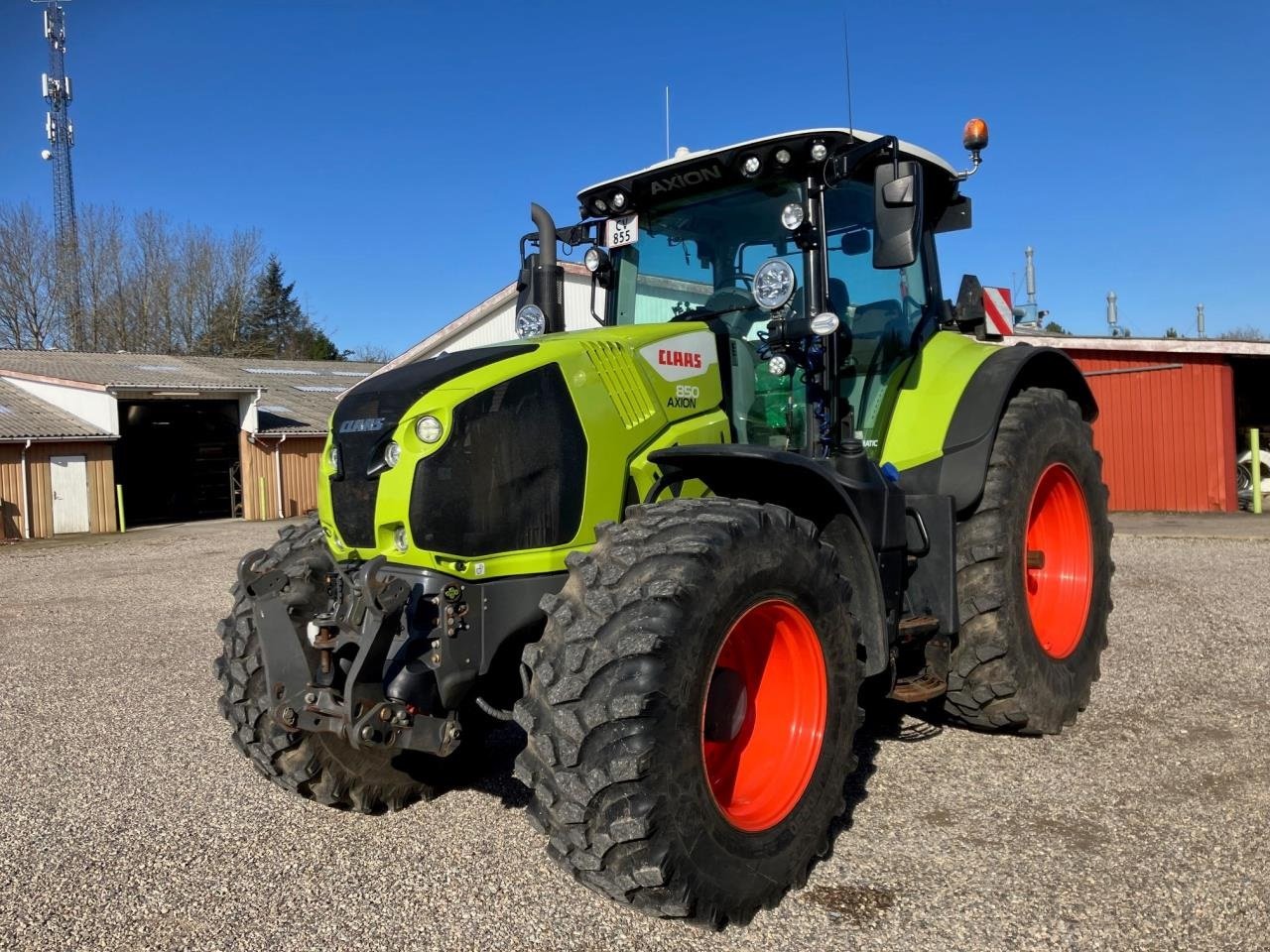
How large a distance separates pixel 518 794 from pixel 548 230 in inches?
95.8

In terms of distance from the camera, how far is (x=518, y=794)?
13.8 feet

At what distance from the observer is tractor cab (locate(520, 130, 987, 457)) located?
3.85 m

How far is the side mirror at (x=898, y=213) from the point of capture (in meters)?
3.57

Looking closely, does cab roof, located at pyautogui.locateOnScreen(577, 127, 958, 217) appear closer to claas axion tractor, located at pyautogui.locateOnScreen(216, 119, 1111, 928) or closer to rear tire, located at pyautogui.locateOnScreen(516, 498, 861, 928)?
claas axion tractor, located at pyautogui.locateOnScreen(216, 119, 1111, 928)

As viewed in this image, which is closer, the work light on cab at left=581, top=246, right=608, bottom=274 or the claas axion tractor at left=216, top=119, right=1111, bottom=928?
the claas axion tractor at left=216, top=119, right=1111, bottom=928

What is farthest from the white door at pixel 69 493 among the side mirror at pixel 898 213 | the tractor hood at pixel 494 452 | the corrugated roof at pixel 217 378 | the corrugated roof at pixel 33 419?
the side mirror at pixel 898 213

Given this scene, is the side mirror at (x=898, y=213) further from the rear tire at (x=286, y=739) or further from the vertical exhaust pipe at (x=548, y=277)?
the rear tire at (x=286, y=739)

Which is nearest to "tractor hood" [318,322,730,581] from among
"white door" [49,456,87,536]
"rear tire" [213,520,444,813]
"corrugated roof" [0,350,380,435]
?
"rear tire" [213,520,444,813]

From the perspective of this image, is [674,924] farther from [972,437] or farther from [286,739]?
[972,437]

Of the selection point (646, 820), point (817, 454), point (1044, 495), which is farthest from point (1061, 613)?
point (646, 820)

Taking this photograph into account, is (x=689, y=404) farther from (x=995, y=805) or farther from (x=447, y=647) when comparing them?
(x=995, y=805)

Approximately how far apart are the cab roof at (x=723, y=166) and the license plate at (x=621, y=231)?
52mm

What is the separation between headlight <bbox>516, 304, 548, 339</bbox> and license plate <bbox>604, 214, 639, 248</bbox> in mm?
499

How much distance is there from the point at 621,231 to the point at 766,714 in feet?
7.57
